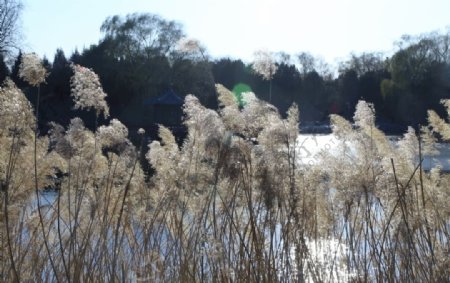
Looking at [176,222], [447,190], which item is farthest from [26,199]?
[447,190]

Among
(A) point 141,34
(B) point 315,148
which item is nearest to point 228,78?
A: (A) point 141,34

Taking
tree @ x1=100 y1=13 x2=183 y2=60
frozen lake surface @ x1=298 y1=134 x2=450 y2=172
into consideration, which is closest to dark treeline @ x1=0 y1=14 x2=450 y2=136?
tree @ x1=100 y1=13 x2=183 y2=60

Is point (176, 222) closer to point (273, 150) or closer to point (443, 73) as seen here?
point (273, 150)

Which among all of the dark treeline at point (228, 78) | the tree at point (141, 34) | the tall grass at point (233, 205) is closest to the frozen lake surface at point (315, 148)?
the tall grass at point (233, 205)

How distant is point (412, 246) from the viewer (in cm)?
324

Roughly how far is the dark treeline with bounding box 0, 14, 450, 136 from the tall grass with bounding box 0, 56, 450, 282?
27.1 m

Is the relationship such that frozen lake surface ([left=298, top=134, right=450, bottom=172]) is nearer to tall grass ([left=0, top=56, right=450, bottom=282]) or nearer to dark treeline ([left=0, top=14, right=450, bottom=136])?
tall grass ([left=0, top=56, right=450, bottom=282])

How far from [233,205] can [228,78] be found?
51.8 metres

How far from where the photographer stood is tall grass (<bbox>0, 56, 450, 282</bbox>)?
3043 millimetres

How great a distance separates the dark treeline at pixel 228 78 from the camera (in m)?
39.1

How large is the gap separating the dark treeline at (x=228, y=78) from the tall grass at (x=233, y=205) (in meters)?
27.1

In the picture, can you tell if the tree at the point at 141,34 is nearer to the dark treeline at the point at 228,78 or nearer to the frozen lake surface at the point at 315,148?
the dark treeline at the point at 228,78

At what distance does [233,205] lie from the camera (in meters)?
3.14

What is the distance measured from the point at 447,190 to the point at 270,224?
4.41 feet
